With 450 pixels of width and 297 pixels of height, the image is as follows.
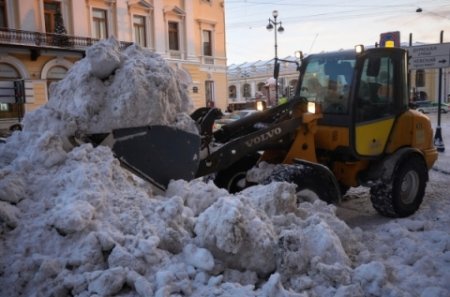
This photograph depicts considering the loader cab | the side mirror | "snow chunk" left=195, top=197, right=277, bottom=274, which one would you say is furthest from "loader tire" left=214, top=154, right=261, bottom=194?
"snow chunk" left=195, top=197, right=277, bottom=274

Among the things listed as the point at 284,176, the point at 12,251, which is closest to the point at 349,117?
the point at 284,176

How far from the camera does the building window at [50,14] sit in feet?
88.1

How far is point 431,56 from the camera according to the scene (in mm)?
12445

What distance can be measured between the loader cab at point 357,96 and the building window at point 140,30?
27.1m

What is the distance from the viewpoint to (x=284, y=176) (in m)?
5.30

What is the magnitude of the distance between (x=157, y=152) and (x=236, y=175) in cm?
216

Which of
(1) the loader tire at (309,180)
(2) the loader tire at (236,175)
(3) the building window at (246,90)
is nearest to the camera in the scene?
(1) the loader tire at (309,180)

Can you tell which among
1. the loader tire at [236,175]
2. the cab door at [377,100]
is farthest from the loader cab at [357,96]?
the loader tire at [236,175]

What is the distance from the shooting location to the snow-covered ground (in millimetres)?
3230

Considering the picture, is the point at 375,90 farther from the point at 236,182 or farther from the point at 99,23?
the point at 99,23

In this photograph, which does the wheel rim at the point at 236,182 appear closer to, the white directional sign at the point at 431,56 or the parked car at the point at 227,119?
the parked car at the point at 227,119

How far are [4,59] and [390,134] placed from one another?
75.9ft

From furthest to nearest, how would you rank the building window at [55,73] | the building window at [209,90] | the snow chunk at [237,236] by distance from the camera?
the building window at [209,90]
the building window at [55,73]
the snow chunk at [237,236]

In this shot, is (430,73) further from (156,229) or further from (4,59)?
(156,229)
